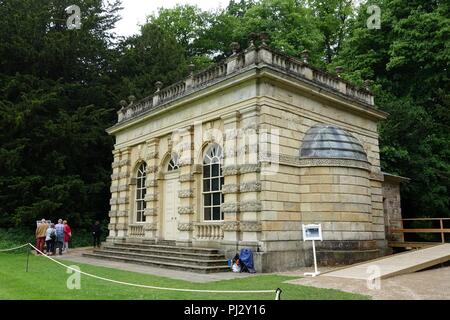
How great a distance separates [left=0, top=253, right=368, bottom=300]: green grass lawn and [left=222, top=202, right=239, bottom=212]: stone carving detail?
2.52m

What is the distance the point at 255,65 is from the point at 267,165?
3.09 meters

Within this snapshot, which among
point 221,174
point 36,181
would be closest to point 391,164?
point 221,174

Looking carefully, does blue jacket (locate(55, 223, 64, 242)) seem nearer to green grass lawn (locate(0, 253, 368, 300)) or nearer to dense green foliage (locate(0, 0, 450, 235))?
dense green foliage (locate(0, 0, 450, 235))

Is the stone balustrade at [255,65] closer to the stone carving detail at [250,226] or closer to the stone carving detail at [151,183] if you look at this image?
the stone carving detail at [151,183]

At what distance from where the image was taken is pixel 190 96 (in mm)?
15383

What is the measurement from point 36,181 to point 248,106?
13.5m

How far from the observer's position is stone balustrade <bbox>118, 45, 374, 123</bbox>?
526 inches

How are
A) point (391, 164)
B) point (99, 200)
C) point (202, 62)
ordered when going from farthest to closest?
point (202, 62)
point (99, 200)
point (391, 164)

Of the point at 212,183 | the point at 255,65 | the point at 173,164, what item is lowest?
the point at 212,183

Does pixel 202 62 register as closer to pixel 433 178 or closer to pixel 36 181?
pixel 36 181

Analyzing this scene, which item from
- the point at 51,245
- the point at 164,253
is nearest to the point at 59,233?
the point at 51,245

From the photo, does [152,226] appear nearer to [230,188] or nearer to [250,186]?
[230,188]

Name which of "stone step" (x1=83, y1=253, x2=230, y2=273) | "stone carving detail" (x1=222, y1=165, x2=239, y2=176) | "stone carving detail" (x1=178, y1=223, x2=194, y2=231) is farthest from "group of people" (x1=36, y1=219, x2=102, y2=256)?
"stone carving detail" (x1=222, y1=165, x2=239, y2=176)

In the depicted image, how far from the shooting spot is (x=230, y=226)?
13.1 metres
